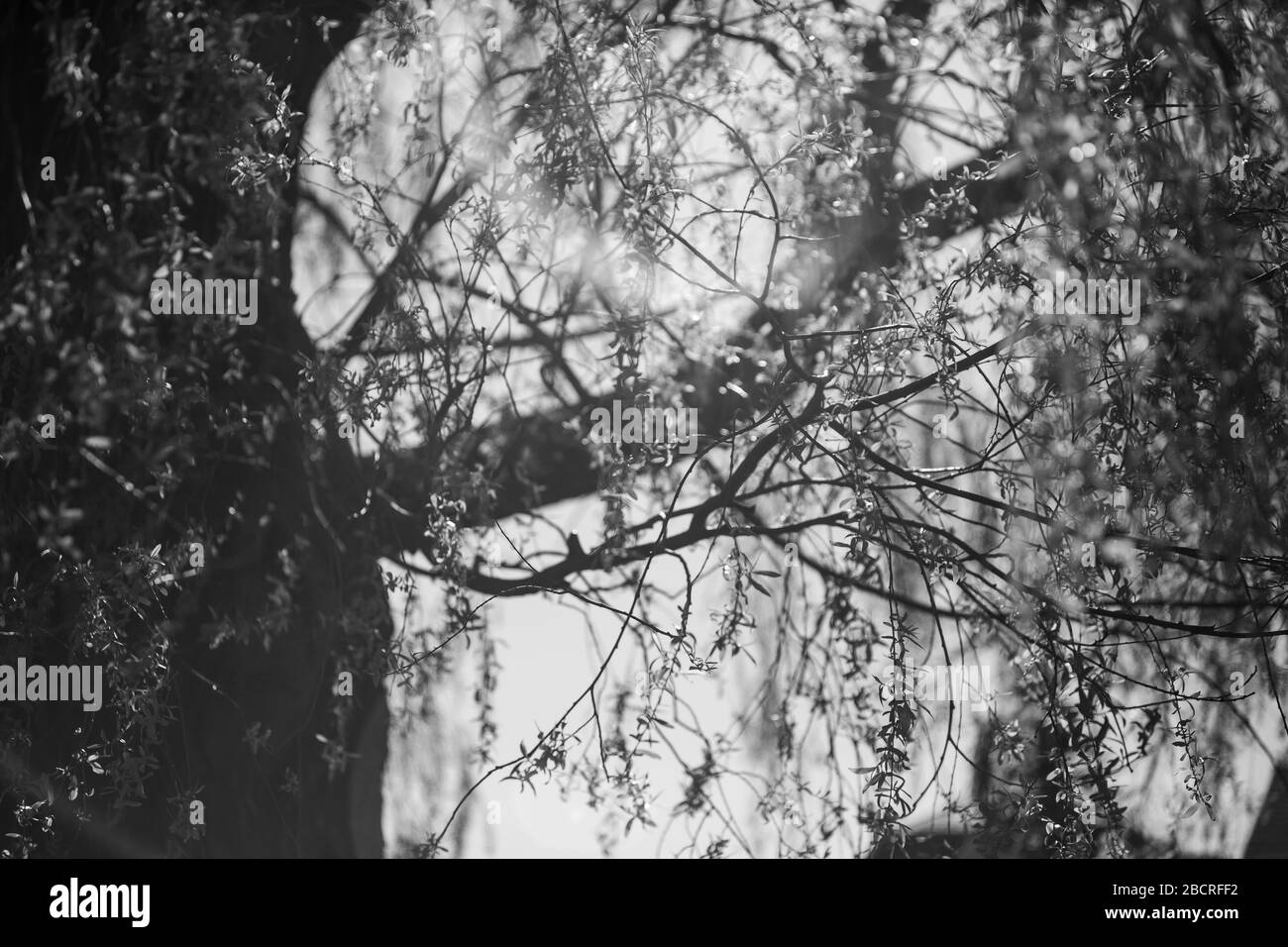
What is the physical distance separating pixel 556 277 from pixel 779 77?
77cm

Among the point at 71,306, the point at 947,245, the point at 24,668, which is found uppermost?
the point at 947,245

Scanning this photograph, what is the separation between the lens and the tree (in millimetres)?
2312

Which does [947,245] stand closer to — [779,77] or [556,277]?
[779,77]

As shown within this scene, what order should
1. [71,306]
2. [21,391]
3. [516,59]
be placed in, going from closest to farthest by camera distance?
1. [71,306]
2. [21,391]
3. [516,59]

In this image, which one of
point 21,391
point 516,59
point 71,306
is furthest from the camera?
point 516,59

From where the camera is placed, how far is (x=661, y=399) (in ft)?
7.95

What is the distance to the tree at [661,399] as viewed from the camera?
2312mm

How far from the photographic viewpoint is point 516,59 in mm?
2537

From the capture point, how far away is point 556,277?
259cm

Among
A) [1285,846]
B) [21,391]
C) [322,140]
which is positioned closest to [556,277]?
[322,140]

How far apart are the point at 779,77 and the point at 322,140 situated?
1.17m
